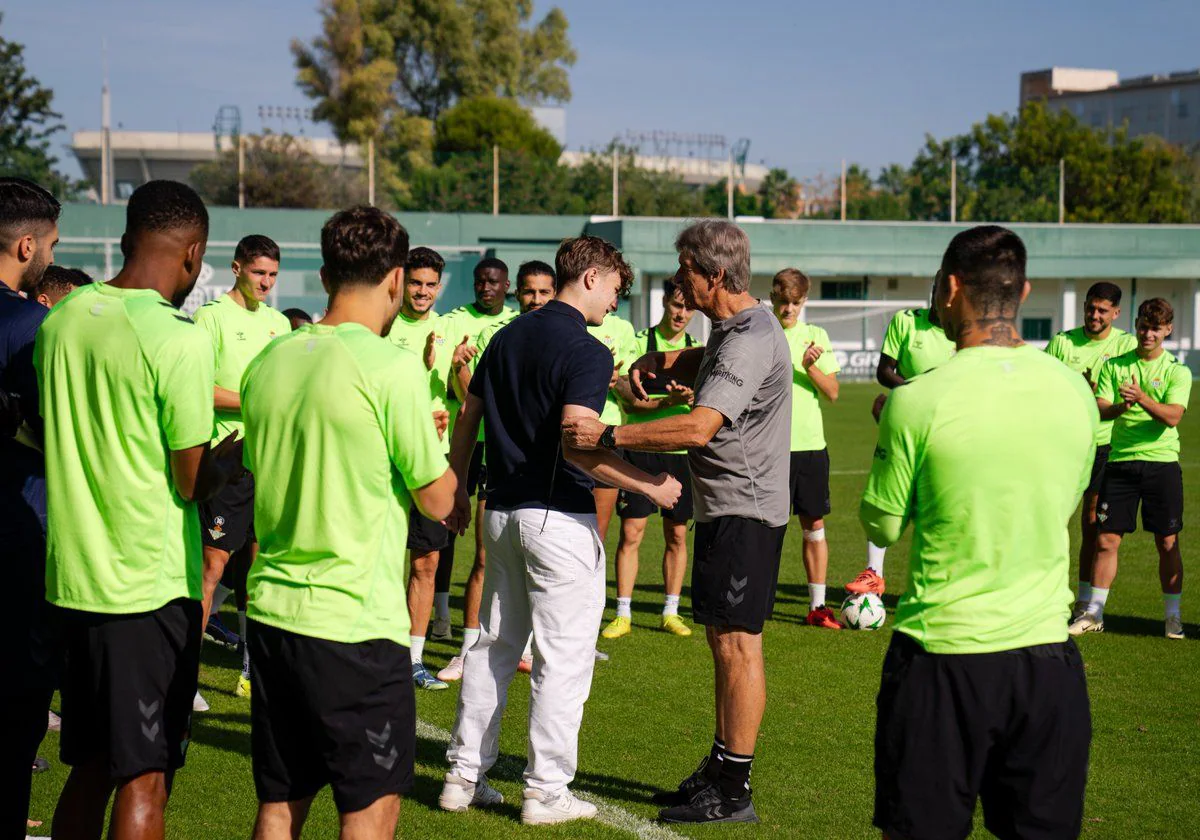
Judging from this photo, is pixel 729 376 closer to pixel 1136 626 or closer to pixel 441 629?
pixel 441 629

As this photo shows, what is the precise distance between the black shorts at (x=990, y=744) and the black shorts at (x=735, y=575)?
1948 mm

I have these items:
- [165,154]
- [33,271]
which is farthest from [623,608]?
[165,154]

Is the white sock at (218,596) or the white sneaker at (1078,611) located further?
the white sneaker at (1078,611)

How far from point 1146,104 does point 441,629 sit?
118388 mm

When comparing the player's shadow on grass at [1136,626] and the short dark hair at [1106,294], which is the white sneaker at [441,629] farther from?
the short dark hair at [1106,294]

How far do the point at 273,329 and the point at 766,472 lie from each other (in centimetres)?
353

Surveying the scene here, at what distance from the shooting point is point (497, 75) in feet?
225

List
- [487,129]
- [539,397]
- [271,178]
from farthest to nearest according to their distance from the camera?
1. [487,129]
2. [271,178]
3. [539,397]

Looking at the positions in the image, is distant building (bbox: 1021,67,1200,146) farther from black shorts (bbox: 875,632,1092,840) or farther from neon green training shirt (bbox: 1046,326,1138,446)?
black shorts (bbox: 875,632,1092,840)

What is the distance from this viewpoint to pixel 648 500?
916 centimetres

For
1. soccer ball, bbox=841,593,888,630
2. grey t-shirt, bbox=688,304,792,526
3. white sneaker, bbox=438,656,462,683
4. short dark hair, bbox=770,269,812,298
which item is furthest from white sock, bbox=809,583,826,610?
grey t-shirt, bbox=688,304,792,526

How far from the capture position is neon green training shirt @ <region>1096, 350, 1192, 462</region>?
8.98m

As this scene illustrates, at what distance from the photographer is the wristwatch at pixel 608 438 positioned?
16.6ft

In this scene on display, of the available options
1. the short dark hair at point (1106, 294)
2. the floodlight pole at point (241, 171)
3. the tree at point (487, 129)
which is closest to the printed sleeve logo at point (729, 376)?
the short dark hair at point (1106, 294)
